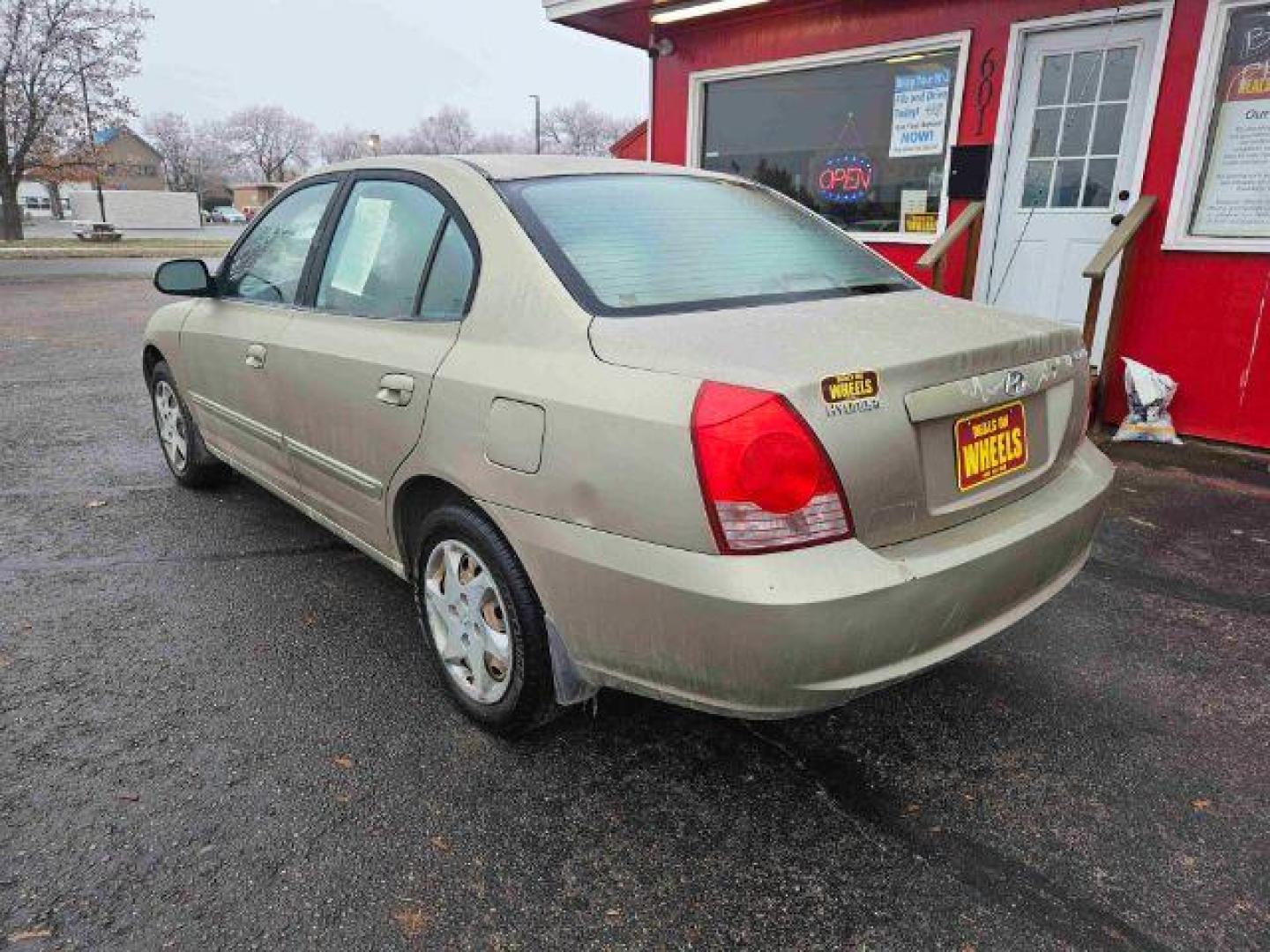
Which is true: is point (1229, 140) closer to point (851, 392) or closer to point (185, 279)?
point (851, 392)

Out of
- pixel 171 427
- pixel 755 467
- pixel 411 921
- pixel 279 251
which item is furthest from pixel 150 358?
pixel 755 467

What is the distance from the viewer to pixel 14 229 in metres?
32.8

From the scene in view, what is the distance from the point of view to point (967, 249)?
6684 mm

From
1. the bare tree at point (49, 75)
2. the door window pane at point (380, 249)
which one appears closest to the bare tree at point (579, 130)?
the bare tree at point (49, 75)

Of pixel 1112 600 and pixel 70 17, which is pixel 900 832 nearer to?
pixel 1112 600

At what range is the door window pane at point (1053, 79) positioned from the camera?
6.08 metres

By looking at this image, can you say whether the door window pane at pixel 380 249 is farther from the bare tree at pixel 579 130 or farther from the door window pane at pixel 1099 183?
the bare tree at pixel 579 130

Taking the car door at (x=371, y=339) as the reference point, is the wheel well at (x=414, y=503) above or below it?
below

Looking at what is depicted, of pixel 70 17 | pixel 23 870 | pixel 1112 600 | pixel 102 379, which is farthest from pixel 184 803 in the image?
pixel 70 17

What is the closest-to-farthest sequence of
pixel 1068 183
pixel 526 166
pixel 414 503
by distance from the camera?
1. pixel 414 503
2. pixel 526 166
3. pixel 1068 183

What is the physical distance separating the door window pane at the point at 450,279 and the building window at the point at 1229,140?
16.4ft

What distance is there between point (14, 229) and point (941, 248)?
3693 cm

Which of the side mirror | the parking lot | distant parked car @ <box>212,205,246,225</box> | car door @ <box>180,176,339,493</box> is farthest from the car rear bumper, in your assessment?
distant parked car @ <box>212,205,246,225</box>

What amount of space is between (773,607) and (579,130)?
106475 millimetres
